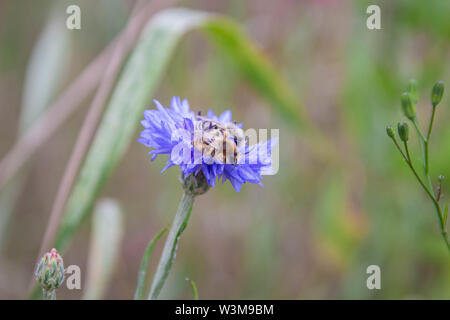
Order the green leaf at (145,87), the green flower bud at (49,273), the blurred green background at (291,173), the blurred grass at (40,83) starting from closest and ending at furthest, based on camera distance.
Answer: the green flower bud at (49,273) < the green leaf at (145,87) < the blurred grass at (40,83) < the blurred green background at (291,173)

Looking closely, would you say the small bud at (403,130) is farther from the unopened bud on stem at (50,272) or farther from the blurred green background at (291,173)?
the blurred green background at (291,173)

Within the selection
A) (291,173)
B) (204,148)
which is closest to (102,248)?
(204,148)

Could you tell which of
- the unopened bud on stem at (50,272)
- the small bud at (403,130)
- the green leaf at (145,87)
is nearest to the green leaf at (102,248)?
the green leaf at (145,87)

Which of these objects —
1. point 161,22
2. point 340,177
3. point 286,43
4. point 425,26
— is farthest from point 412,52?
point 161,22

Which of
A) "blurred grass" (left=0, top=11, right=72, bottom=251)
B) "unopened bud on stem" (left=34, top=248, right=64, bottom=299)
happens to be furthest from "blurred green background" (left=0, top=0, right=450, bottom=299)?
"unopened bud on stem" (left=34, top=248, right=64, bottom=299)

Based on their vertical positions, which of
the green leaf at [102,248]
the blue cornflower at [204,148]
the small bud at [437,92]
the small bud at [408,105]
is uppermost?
the small bud at [437,92]

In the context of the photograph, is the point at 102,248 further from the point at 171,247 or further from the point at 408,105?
the point at 408,105

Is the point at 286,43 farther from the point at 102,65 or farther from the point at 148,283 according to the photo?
the point at 148,283
